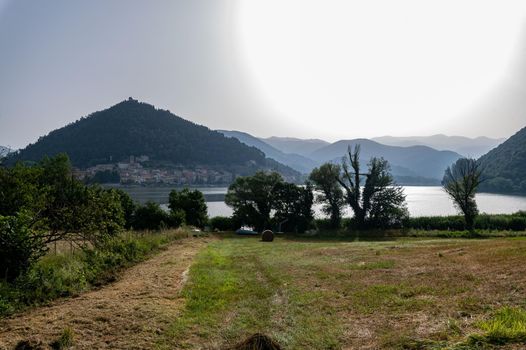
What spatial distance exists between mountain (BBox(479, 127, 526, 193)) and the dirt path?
161 meters

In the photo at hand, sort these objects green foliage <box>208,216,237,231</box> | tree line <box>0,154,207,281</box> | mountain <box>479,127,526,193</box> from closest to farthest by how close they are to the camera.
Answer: tree line <box>0,154,207,281</box> → green foliage <box>208,216,237,231</box> → mountain <box>479,127,526,193</box>

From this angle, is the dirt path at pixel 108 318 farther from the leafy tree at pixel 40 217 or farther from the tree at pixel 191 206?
the tree at pixel 191 206

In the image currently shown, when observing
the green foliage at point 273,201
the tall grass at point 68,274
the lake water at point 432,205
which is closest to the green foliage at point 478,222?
the lake water at point 432,205

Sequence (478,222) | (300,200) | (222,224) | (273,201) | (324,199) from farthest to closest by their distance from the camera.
→ (324,199)
(300,200)
(273,201)
(222,224)
(478,222)

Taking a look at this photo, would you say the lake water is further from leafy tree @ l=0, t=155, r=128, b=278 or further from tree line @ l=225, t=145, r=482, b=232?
leafy tree @ l=0, t=155, r=128, b=278

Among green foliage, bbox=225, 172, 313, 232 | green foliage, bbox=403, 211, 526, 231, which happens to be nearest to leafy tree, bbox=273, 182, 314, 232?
green foliage, bbox=225, 172, 313, 232

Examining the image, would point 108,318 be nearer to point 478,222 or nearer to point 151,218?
point 151,218

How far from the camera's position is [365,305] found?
37.8ft

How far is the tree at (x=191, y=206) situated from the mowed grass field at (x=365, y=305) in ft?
132

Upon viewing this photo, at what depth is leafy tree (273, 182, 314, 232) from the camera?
6338cm

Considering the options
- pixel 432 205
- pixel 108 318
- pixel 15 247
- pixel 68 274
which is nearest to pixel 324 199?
pixel 68 274

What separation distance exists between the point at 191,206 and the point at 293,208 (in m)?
17.0

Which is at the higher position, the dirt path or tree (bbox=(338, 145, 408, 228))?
tree (bbox=(338, 145, 408, 228))

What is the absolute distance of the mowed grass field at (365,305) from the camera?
8141mm
